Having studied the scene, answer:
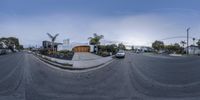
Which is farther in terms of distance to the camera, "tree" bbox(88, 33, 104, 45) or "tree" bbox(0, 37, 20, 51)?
"tree" bbox(0, 37, 20, 51)

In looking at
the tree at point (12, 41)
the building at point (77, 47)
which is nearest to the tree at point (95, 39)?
the building at point (77, 47)

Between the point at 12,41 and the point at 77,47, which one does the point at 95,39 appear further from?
the point at 12,41

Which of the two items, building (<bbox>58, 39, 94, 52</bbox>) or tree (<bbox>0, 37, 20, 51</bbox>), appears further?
tree (<bbox>0, 37, 20, 51</bbox>)

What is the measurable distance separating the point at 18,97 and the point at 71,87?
277 centimetres

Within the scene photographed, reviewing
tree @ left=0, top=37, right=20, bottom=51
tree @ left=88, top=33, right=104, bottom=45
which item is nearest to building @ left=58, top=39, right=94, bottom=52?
tree @ left=88, top=33, right=104, bottom=45

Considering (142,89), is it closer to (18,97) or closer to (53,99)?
(53,99)

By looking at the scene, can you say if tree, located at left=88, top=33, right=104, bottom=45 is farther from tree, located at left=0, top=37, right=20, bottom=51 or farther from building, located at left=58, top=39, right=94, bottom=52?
tree, located at left=0, top=37, right=20, bottom=51

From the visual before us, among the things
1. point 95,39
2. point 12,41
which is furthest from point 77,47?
point 12,41

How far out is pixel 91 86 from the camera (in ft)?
40.4

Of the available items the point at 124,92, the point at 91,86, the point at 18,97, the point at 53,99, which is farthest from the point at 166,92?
the point at 18,97

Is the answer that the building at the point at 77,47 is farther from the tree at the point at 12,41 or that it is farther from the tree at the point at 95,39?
the tree at the point at 12,41

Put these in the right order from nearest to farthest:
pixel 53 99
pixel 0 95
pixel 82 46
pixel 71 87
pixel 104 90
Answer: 1. pixel 53 99
2. pixel 0 95
3. pixel 104 90
4. pixel 71 87
5. pixel 82 46

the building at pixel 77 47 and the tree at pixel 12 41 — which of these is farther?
the tree at pixel 12 41

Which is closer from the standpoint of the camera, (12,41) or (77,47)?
(77,47)
